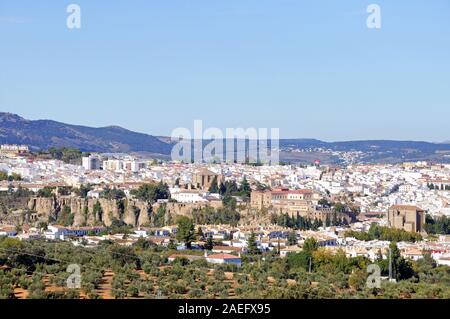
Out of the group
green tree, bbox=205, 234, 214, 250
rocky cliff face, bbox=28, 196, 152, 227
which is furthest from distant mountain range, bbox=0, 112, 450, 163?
green tree, bbox=205, 234, 214, 250

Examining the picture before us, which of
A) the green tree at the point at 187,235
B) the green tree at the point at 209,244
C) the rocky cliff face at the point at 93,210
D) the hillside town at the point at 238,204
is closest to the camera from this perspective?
the green tree at the point at 209,244

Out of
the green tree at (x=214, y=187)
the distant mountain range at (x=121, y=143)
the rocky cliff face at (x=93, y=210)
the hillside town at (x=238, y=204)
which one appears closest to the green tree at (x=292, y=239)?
the hillside town at (x=238, y=204)

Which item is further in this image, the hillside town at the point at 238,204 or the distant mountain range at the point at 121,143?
the distant mountain range at the point at 121,143

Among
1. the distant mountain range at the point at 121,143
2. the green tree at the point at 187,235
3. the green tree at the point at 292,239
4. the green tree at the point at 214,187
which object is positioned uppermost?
the distant mountain range at the point at 121,143

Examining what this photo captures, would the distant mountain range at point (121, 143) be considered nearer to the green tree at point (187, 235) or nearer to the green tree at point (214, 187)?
the green tree at point (214, 187)

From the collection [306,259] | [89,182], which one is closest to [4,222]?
[89,182]

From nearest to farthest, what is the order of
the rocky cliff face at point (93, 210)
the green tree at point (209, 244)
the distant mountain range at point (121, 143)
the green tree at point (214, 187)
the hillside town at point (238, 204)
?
the green tree at point (209, 244) → the hillside town at point (238, 204) → the rocky cliff face at point (93, 210) → the green tree at point (214, 187) → the distant mountain range at point (121, 143)

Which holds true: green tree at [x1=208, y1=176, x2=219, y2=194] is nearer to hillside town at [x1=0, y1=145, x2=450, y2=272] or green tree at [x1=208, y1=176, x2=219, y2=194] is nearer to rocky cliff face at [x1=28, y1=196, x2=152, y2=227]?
hillside town at [x1=0, y1=145, x2=450, y2=272]
